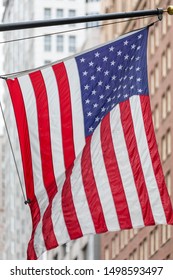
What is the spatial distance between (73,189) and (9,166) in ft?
549

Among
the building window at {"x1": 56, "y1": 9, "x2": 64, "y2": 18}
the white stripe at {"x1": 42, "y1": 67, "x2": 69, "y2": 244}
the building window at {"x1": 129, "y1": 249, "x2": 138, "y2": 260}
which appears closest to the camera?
the white stripe at {"x1": 42, "y1": 67, "x2": 69, "y2": 244}

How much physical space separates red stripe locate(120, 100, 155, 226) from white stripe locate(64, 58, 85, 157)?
30.7 inches

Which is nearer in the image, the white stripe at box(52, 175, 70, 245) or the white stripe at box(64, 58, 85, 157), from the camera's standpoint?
the white stripe at box(52, 175, 70, 245)

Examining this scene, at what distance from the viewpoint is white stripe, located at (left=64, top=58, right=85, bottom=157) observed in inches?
881

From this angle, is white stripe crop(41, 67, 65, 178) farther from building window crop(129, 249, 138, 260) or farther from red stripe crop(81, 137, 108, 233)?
building window crop(129, 249, 138, 260)

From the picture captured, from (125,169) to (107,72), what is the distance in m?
1.74

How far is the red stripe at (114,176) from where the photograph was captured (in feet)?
72.6

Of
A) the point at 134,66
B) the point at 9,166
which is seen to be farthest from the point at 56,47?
the point at 134,66

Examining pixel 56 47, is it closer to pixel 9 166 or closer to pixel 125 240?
pixel 9 166

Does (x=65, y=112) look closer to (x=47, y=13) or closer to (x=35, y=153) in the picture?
(x=35, y=153)

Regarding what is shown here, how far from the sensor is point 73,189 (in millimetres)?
22188

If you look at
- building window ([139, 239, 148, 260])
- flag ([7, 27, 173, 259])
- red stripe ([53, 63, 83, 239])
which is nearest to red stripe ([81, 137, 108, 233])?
flag ([7, 27, 173, 259])

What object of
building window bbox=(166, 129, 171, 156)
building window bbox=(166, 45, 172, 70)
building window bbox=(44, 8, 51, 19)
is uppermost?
building window bbox=(166, 45, 172, 70)

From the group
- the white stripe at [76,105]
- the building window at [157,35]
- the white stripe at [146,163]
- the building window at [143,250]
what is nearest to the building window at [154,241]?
the building window at [143,250]
